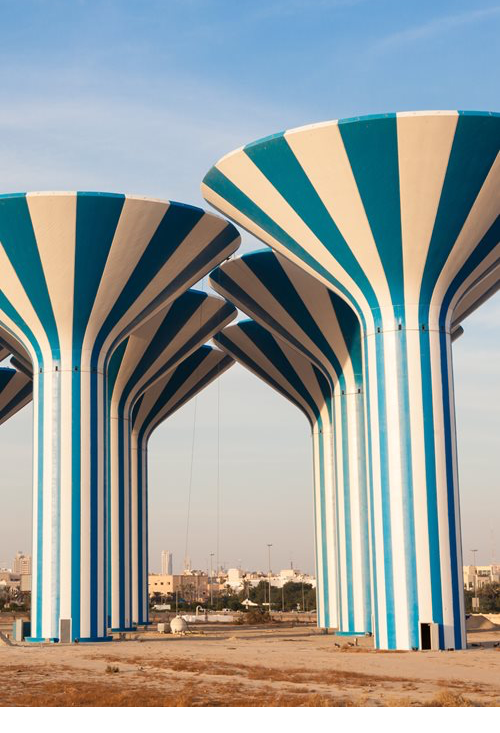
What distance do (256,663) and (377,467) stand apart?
18.9 ft

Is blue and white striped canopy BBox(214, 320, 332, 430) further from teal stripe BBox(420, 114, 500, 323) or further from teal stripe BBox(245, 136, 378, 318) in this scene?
teal stripe BBox(420, 114, 500, 323)

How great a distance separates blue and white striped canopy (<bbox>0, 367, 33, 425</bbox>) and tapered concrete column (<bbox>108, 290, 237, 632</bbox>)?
6995mm

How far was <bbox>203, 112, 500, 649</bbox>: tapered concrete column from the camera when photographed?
22891mm

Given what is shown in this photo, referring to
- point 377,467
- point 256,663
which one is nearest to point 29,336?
point 377,467

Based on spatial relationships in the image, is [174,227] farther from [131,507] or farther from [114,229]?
[131,507]

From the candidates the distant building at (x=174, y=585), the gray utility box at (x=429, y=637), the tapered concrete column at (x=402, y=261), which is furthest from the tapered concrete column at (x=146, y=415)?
the distant building at (x=174, y=585)

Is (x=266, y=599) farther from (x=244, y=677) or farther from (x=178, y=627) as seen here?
(x=244, y=677)

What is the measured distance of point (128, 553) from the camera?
128 ft

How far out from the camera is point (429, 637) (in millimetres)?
23422

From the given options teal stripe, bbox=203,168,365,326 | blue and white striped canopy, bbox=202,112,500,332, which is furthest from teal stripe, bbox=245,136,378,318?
teal stripe, bbox=203,168,365,326

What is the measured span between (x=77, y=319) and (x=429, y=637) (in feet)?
37.5

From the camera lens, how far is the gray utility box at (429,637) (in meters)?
23.3

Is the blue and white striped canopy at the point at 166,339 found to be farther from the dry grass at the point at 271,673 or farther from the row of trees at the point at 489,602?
the row of trees at the point at 489,602

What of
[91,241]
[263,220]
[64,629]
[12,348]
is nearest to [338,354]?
[263,220]
